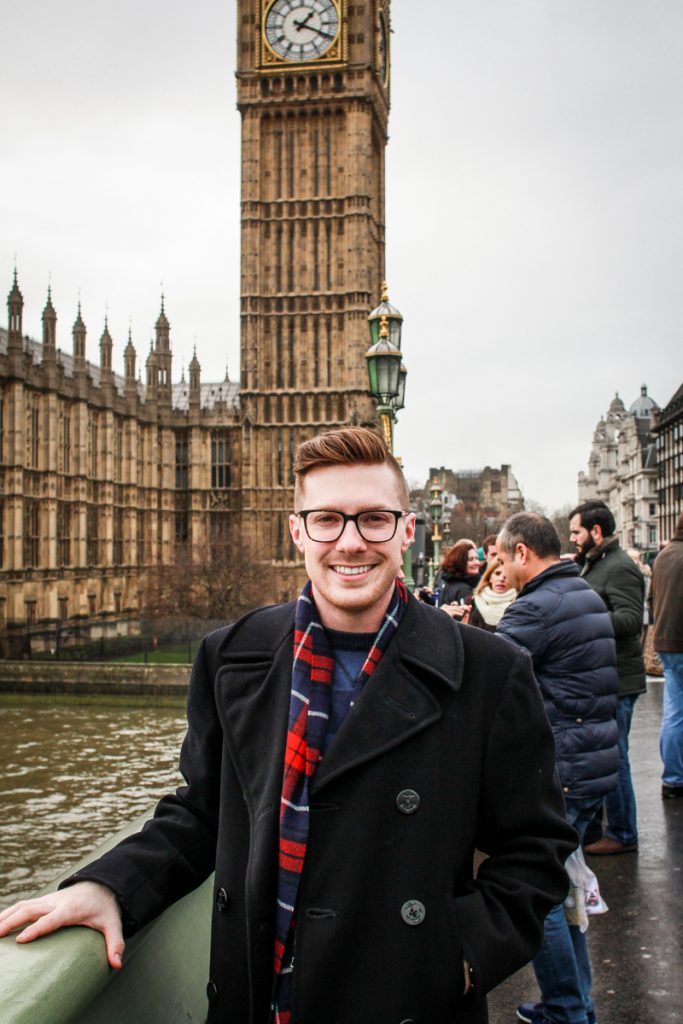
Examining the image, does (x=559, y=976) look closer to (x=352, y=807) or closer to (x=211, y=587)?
(x=352, y=807)

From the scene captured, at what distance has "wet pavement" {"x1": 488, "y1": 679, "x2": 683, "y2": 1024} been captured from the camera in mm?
3506

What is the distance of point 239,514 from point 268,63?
20.2m

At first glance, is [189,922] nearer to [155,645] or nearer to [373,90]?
[155,645]

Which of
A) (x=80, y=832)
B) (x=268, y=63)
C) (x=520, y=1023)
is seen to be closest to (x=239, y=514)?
(x=268, y=63)

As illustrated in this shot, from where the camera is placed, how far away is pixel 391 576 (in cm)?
206

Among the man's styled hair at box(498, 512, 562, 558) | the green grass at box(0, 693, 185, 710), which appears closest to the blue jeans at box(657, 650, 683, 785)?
the man's styled hair at box(498, 512, 562, 558)

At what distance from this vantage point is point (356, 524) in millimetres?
2051

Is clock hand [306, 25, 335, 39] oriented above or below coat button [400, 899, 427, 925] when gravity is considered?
above

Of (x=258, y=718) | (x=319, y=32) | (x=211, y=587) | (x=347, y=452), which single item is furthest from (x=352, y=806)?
(x=319, y=32)

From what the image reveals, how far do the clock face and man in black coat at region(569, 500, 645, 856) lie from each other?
4547cm

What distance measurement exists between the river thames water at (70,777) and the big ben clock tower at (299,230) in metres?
22.4

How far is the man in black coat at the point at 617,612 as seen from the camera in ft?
16.3

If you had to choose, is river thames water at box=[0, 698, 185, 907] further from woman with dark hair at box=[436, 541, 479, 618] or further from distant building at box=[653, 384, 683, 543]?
distant building at box=[653, 384, 683, 543]

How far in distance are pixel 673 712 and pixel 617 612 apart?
4.08ft
